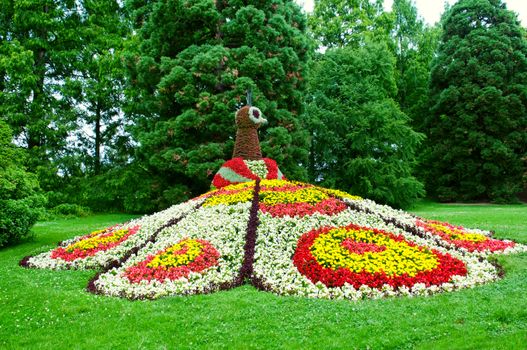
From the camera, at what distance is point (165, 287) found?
22.4 ft

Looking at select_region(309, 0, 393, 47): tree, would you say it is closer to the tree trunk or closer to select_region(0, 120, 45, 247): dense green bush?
the tree trunk

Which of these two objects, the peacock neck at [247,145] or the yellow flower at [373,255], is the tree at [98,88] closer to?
the peacock neck at [247,145]

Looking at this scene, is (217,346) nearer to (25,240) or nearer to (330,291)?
(330,291)

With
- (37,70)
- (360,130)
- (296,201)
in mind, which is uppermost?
(37,70)

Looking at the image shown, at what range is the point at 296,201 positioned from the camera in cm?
1027

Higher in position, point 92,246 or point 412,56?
point 412,56

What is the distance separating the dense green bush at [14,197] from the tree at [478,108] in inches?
854

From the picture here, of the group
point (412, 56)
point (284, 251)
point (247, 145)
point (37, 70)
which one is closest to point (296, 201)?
point (284, 251)

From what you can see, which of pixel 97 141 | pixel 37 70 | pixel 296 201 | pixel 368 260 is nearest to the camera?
pixel 368 260

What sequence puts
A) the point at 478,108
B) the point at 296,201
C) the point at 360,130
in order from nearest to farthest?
the point at 296,201
the point at 360,130
the point at 478,108

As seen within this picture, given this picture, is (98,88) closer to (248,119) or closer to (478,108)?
(248,119)

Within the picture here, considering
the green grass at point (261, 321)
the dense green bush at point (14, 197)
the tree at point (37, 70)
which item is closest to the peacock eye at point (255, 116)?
the dense green bush at point (14, 197)

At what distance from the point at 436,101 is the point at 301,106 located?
11.4 metres

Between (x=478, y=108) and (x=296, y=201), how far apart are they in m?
20.6
